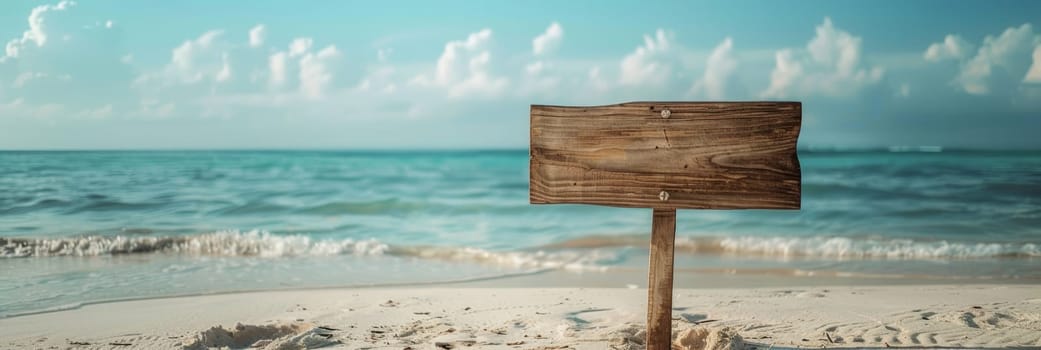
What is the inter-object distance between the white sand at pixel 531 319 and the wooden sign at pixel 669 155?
1.49 metres

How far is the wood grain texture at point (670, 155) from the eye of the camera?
11.4 feet

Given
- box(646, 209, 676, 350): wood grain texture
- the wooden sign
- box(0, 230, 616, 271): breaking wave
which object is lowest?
box(0, 230, 616, 271): breaking wave

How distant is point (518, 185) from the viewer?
2239 cm

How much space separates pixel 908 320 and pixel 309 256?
7.48 m

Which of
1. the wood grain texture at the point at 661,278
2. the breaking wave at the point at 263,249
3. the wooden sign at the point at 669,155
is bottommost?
the breaking wave at the point at 263,249

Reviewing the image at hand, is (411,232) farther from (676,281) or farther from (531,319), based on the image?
(531,319)

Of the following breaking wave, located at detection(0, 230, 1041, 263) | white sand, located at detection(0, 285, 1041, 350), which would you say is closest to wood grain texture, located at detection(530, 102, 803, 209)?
white sand, located at detection(0, 285, 1041, 350)

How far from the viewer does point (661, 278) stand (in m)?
3.89

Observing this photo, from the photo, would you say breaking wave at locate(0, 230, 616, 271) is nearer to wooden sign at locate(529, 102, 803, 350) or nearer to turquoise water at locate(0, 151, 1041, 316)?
turquoise water at locate(0, 151, 1041, 316)

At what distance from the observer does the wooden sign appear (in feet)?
11.4

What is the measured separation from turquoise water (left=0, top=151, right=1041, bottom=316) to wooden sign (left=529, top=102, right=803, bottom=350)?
15.9 ft

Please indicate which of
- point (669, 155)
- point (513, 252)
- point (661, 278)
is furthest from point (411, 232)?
point (669, 155)

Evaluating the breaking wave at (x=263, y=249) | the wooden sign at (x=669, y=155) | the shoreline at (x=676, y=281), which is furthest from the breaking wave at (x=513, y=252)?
the wooden sign at (x=669, y=155)

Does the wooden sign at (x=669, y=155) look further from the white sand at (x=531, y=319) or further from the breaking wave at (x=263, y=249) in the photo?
the breaking wave at (x=263, y=249)
